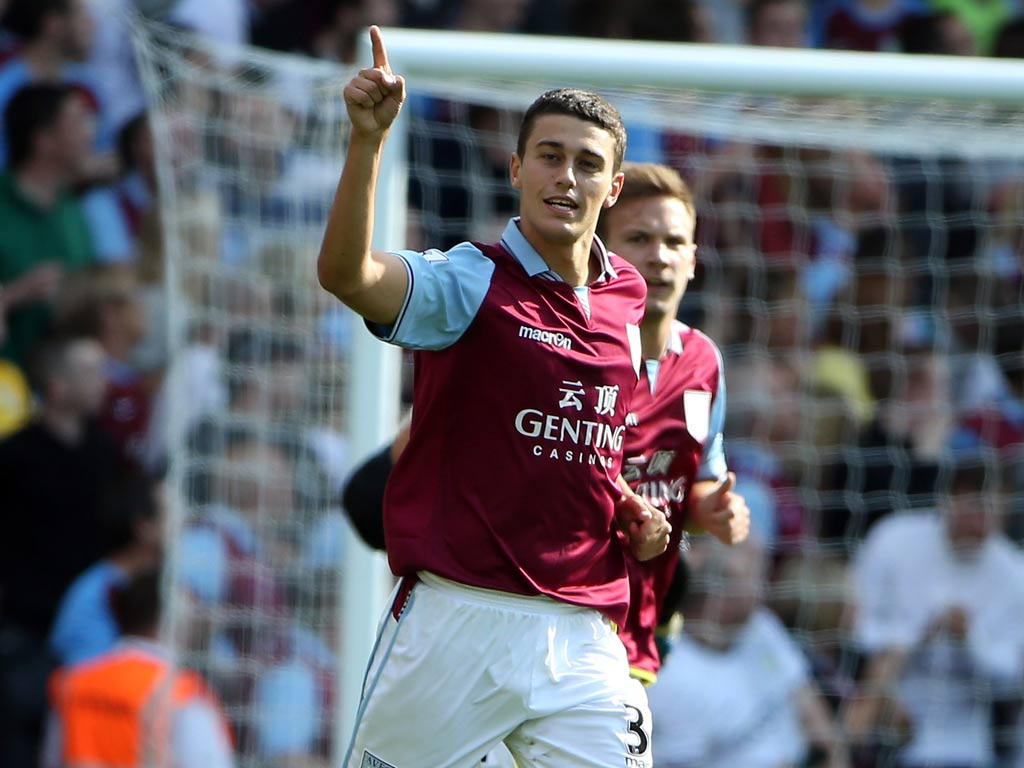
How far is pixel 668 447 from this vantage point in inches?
160

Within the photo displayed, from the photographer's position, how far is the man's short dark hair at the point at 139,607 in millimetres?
6258

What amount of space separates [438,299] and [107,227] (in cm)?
483

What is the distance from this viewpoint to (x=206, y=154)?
6609mm

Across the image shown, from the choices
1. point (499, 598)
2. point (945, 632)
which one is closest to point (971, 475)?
point (945, 632)

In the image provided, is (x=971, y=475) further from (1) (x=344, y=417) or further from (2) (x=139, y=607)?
(2) (x=139, y=607)

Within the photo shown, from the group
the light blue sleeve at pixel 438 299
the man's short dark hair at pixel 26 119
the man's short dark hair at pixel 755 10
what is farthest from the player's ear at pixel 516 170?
the man's short dark hair at pixel 755 10

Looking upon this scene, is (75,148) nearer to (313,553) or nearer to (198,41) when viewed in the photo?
(198,41)

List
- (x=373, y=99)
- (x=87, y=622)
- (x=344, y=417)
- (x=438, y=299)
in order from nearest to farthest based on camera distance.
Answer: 1. (x=373, y=99)
2. (x=438, y=299)
3. (x=344, y=417)
4. (x=87, y=622)

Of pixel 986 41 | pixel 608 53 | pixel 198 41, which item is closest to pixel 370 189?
pixel 608 53

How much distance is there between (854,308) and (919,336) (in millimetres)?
348

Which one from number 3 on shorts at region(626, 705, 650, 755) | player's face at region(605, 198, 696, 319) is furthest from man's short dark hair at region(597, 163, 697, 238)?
number 3 on shorts at region(626, 705, 650, 755)

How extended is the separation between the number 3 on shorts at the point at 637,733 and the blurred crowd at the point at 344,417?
2.96m

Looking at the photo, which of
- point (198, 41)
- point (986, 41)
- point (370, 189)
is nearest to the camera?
point (370, 189)

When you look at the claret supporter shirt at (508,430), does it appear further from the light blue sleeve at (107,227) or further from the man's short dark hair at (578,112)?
the light blue sleeve at (107,227)
